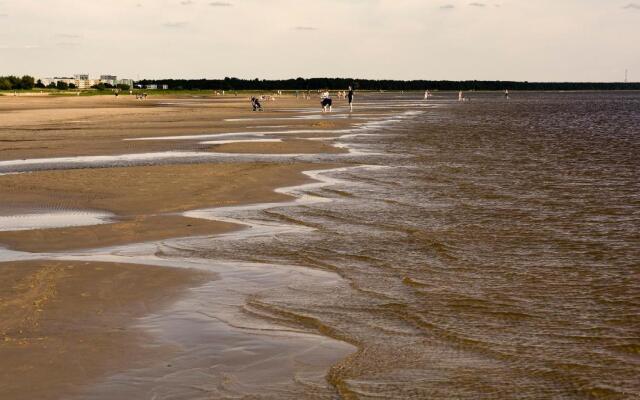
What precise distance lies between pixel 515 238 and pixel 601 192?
20.8 ft

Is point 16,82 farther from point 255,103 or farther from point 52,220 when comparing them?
point 52,220

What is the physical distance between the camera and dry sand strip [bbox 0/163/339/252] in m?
12.9

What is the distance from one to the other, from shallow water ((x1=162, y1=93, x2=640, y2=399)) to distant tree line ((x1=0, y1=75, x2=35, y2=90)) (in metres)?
148

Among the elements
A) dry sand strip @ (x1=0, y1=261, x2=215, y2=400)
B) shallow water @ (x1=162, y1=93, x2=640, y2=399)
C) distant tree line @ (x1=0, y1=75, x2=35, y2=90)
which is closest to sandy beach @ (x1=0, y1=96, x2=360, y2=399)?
dry sand strip @ (x1=0, y1=261, x2=215, y2=400)

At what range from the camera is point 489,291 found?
30.6 ft

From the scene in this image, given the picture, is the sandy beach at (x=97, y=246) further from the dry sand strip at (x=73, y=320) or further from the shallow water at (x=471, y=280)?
the shallow water at (x=471, y=280)

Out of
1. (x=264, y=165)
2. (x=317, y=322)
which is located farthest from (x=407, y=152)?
(x=317, y=322)

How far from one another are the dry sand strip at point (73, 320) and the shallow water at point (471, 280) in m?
1.42

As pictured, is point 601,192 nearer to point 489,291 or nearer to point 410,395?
point 489,291

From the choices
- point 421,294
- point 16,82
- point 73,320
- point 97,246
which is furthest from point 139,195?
point 16,82

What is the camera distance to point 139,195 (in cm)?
1759

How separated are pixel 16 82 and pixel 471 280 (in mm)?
168042

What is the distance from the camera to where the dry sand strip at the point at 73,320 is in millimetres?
6402

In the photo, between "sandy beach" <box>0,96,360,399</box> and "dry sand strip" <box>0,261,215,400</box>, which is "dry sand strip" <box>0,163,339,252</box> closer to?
"sandy beach" <box>0,96,360,399</box>
